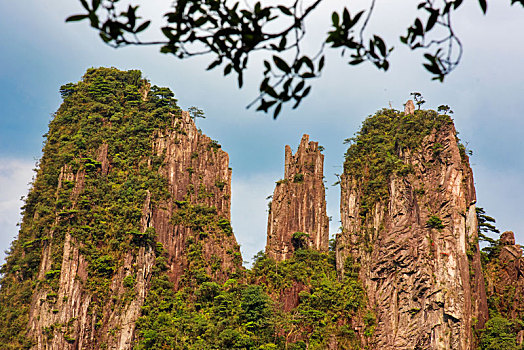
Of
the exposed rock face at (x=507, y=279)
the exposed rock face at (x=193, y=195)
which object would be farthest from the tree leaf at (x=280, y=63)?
the exposed rock face at (x=193, y=195)

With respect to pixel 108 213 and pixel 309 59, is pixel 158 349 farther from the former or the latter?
pixel 309 59

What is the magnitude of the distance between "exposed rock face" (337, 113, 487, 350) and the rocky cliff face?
1050 cm

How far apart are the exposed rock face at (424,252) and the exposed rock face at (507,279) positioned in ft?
5.71

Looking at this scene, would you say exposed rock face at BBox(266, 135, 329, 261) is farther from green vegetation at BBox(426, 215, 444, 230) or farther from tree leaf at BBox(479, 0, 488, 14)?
tree leaf at BBox(479, 0, 488, 14)

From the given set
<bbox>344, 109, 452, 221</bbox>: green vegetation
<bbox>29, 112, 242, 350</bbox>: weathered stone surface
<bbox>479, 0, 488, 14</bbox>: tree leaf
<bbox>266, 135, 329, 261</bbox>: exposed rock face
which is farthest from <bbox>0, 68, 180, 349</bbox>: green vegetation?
<bbox>479, 0, 488, 14</bbox>: tree leaf

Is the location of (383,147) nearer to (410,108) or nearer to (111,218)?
(410,108)

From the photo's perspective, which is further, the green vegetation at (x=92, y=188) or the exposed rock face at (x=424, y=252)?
the green vegetation at (x=92, y=188)

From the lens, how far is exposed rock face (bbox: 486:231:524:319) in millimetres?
37531

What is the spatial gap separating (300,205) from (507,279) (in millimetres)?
15330

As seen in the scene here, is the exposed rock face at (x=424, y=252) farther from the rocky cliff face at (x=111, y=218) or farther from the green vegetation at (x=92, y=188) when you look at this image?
the green vegetation at (x=92, y=188)

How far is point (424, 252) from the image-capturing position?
125 feet

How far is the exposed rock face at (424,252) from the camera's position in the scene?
3606cm

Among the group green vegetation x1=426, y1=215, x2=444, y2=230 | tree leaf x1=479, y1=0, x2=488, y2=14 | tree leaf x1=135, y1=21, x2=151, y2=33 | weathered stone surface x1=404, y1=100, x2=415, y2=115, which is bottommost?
tree leaf x1=135, y1=21, x2=151, y2=33

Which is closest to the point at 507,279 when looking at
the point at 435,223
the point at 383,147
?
the point at 435,223
